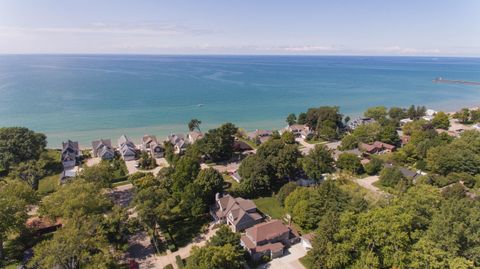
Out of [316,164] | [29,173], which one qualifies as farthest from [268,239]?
[29,173]

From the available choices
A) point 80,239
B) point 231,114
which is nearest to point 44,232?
point 80,239

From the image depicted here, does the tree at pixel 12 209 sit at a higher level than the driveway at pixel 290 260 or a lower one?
higher

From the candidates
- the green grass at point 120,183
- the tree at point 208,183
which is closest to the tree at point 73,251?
the tree at point 208,183

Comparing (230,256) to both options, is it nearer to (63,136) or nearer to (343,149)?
(343,149)

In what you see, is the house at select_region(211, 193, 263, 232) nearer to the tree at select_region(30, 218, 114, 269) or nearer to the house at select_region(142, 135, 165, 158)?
the tree at select_region(30, 218, 114, 269)

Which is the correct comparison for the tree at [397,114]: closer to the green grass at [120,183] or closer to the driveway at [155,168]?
the driveway at [155,168]

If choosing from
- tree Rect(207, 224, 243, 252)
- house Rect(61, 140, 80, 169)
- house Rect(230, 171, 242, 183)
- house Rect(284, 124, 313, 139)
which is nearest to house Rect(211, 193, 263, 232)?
tree Rect(207, 224, 243, 252)
